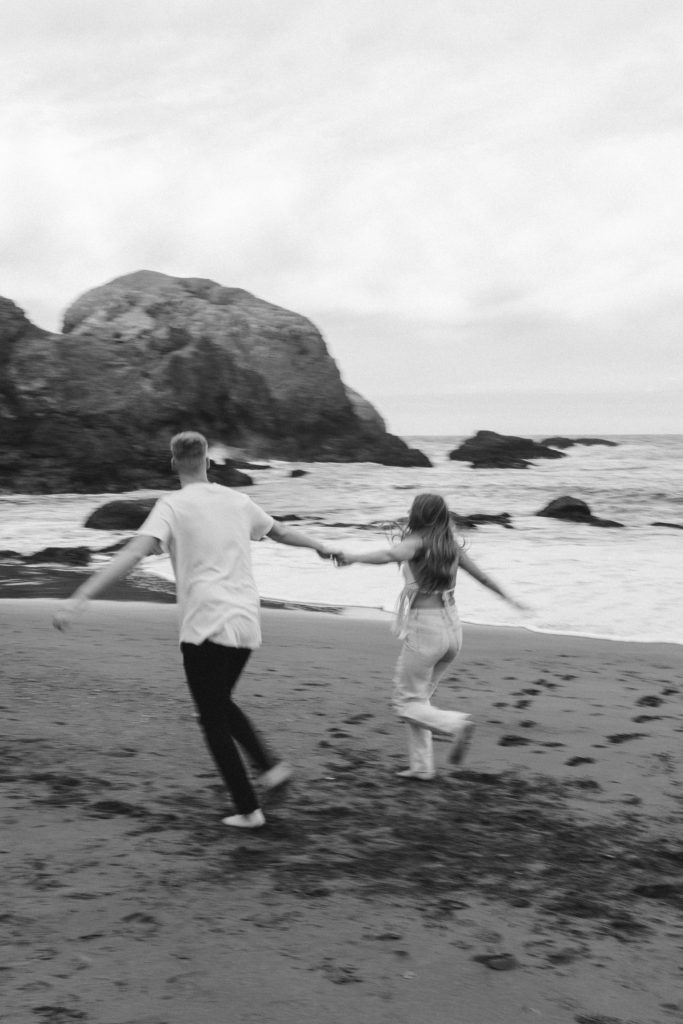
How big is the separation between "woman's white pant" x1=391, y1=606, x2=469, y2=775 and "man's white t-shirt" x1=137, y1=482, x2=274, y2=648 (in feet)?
3.39

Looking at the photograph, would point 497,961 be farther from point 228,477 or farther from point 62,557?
point 228,477

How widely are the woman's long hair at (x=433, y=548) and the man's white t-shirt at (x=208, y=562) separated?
1.04 m

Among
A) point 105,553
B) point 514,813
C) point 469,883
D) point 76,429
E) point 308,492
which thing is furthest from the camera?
point 76,429

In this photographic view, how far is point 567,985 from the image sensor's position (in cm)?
280

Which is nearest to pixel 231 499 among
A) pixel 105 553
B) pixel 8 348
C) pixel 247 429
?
pixel 105 553

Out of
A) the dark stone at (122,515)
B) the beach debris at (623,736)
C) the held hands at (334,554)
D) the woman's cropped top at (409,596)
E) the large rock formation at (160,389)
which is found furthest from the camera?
the large rock formation at (160,389)

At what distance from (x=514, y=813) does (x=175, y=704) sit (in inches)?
94.5

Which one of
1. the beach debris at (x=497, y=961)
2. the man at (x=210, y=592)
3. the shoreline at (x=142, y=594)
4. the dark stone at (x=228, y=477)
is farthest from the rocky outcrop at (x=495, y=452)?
the beach debris at (x=497, y=961)

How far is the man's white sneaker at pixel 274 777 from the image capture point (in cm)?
426

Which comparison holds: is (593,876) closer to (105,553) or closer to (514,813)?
(514,813)

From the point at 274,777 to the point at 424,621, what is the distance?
3.39ft

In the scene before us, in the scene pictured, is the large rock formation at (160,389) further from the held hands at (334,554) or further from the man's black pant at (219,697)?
the man's black pant at (219,697)

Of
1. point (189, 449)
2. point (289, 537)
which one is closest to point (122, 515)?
point (289, 537)

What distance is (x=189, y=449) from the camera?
3979 millimetres
